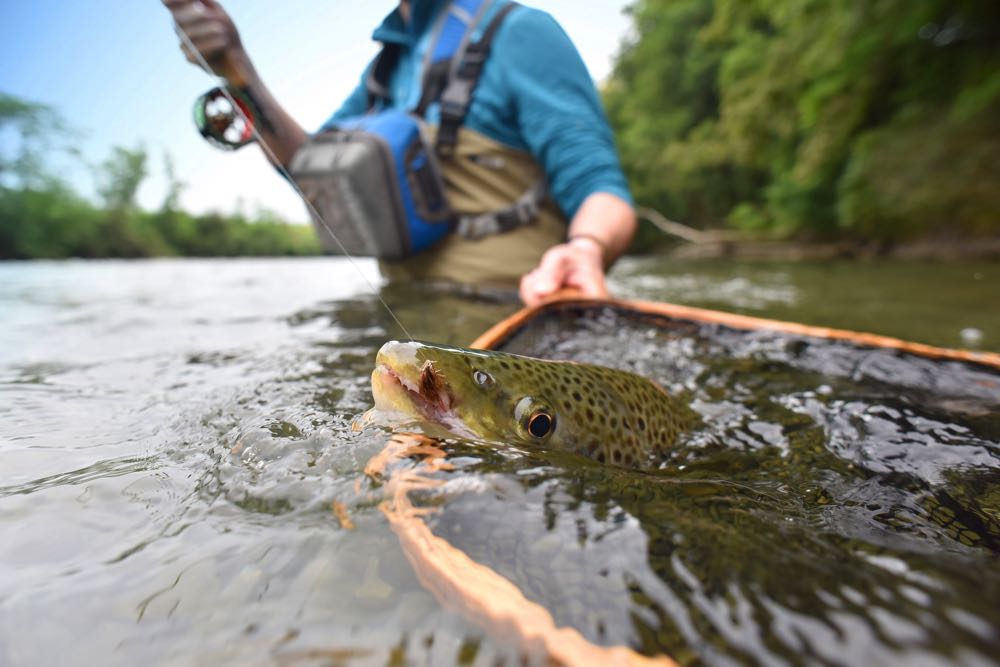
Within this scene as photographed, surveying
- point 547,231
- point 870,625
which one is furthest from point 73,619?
point 547,231

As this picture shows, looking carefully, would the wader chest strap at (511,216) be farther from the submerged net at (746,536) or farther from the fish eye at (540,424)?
the fish eye at (540,424)

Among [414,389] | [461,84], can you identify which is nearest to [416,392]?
[414,389]

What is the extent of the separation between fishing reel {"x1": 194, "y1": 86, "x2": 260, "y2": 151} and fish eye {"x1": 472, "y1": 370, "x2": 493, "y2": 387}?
146 cm

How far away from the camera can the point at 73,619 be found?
79 centimetres

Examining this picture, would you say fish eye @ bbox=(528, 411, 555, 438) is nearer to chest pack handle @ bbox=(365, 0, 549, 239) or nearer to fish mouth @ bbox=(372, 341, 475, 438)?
fish mouth @ bbox=(372, 341, 475, 438)

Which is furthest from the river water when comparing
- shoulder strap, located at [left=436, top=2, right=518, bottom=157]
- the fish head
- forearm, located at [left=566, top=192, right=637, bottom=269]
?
shoulder strap, located at [left=436, top=2, right=518, bottom=157]

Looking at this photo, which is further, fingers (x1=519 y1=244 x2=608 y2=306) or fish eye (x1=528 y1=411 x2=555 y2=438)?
fingers (x1=519 y1=244 x2=608 y2=306)

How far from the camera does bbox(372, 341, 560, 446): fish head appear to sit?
108 centimetres

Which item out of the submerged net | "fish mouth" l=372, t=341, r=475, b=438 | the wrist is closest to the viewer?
the submerged net

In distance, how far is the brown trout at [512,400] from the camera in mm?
1099

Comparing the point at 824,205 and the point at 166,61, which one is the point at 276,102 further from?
the point at 824,205

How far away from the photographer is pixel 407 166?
3.48 meters

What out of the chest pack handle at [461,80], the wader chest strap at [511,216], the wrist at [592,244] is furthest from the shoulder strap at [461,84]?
the wrist at [592,244]

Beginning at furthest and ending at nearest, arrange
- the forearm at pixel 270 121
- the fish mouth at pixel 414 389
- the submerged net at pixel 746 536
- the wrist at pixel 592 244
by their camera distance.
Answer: the wrist at pixel 592 244 < the forearm at pixel 270 121 < the fish mouth at pixel 414 389 < the submerged net at pixel 746 536
